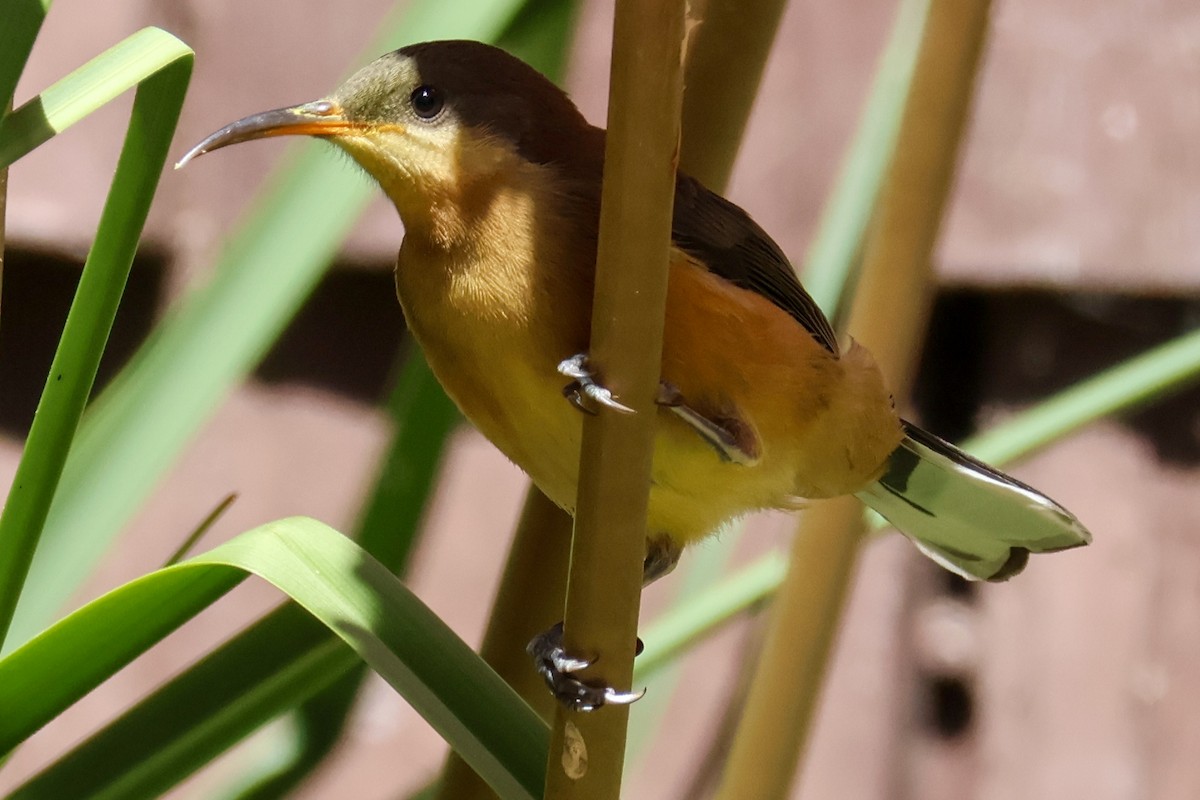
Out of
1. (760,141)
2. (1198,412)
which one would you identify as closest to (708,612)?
(760,141)

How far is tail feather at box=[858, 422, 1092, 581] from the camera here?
982 millimetres

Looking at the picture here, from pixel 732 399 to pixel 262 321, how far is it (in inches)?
11.4

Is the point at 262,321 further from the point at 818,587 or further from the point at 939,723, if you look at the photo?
the point at 939,723

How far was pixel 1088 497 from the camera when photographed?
1.67m

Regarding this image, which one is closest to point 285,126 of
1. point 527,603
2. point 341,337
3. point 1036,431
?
point 527,603

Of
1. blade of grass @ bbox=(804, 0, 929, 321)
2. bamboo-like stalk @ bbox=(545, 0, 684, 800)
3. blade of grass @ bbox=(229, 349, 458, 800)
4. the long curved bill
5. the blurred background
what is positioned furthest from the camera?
the blurred background

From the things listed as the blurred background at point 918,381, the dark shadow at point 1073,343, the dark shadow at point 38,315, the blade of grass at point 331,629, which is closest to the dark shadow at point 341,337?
the blurred background at point 918,381

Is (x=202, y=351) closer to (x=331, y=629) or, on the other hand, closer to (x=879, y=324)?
(x=331, y=629)

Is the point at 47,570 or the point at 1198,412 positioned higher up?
the point at 1198,412

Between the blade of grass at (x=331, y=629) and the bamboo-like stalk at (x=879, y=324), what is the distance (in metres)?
0.22

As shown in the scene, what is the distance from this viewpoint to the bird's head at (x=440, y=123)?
2.53ft

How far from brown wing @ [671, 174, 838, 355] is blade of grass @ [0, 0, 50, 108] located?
36 cm

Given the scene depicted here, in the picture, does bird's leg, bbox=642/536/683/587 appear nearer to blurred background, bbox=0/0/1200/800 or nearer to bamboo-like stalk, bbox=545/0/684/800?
bamboo-like stalk, bbox=545/0/684/800

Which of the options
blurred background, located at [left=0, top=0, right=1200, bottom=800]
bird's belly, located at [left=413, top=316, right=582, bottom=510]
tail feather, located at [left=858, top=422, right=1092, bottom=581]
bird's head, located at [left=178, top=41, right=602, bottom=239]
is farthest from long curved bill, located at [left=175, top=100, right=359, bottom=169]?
blurred background, located at [left=0, top=0, right=1200, bottom=800]
